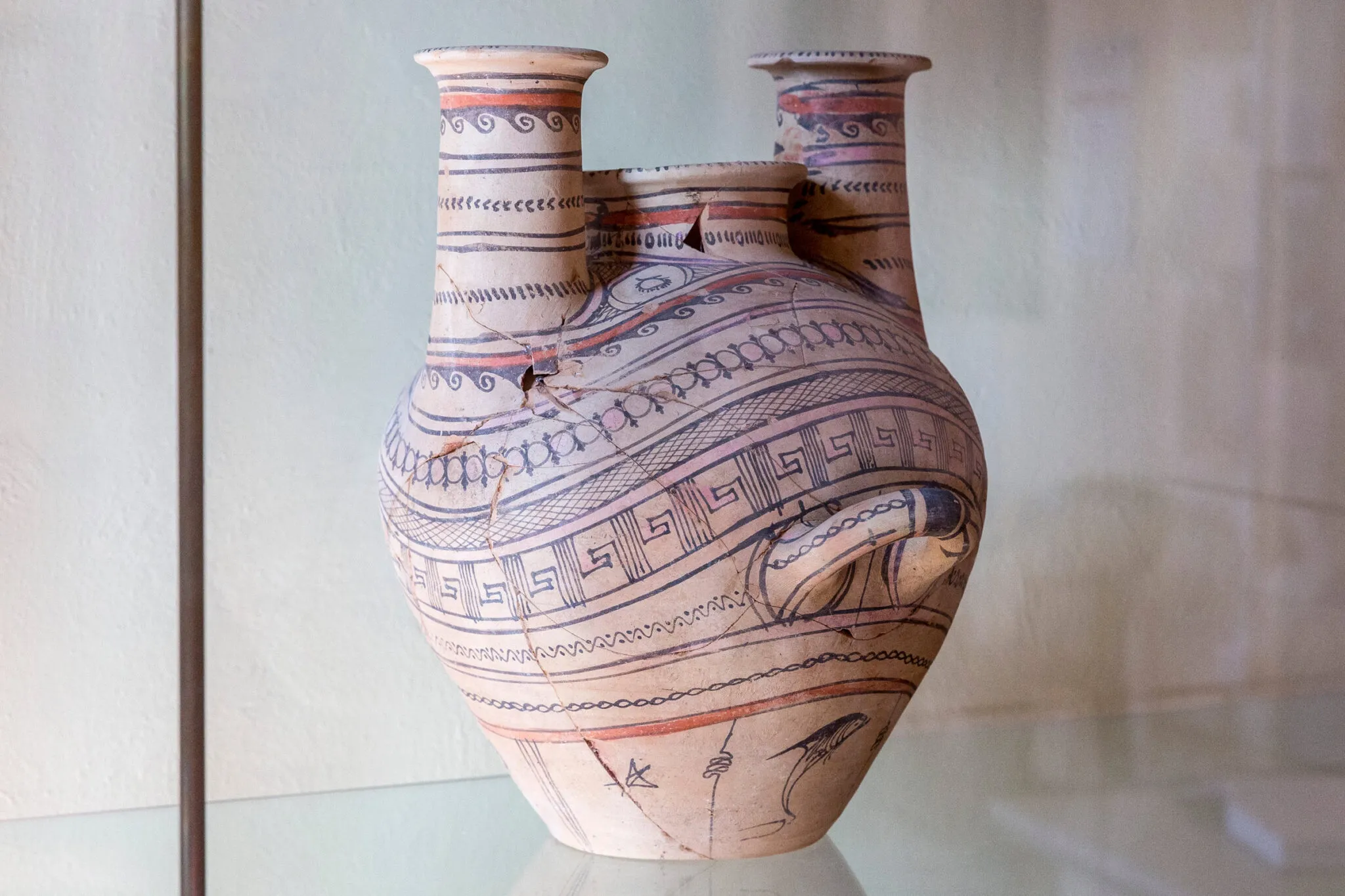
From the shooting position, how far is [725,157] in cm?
122

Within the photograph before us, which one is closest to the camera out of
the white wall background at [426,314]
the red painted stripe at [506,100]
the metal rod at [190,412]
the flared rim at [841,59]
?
the metal rod at [190,412]

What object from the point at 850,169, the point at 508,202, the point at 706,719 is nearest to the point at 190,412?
the point at 508,202

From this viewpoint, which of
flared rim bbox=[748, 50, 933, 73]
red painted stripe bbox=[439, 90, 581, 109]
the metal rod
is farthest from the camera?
flared rim bbox=[748, 50, 933, 73]

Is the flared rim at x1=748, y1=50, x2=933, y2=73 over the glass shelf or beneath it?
over

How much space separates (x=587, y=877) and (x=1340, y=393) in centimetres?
68

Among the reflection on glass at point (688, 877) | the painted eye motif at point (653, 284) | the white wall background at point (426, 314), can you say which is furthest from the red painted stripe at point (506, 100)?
the reflection on glass at point (688, 877)

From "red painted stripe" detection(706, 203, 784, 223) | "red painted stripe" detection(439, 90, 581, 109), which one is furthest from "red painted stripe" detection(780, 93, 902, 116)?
"red painted stripe" detection(439, 90, 581, 109)

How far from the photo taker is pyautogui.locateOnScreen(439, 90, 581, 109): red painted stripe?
0.88 metres

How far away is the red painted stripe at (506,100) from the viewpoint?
0.88 m

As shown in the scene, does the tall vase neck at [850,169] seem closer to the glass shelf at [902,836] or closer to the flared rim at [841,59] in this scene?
the flared rim at [841,59]

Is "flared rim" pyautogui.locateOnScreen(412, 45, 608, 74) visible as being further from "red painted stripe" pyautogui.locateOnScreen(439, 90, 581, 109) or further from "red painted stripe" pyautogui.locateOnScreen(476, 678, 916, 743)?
"red painted stripe" pyautogui.locateOnScreen(476, 678, 916, 743)

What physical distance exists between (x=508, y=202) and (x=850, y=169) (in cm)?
26

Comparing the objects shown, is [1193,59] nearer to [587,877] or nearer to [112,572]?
[587,877]

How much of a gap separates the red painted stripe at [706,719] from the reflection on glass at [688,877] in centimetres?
10
